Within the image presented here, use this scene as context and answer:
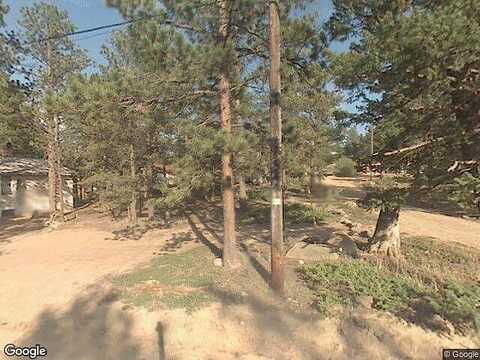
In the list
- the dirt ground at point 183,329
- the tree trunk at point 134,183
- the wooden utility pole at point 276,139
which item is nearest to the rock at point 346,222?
the wooden utility pole at point 276,139

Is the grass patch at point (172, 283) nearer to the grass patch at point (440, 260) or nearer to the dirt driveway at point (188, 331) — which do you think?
the dirt driveway at point (188, 331)

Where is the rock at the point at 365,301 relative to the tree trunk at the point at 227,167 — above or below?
below

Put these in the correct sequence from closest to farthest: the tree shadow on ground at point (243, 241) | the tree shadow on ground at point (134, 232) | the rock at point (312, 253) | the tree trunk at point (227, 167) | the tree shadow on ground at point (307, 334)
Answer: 1. the tree shadow on ground at point (307, 334)
2. the tree trunk at point (227, 167)
3. the tree shadow on ground at point (243, 241)
4. the rock at point (312, 253)
5. the tree shadow on ground at point (134, 232)

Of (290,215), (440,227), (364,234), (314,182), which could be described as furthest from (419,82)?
(440,227)

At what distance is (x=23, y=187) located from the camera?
65.2ft

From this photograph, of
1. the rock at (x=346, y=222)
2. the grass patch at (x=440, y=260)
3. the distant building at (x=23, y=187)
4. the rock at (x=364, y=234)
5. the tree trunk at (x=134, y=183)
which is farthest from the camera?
the distant building at (x=23, y=187)

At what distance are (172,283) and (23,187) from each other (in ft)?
60.4

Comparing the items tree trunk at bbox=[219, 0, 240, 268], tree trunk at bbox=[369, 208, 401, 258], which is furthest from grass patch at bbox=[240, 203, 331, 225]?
tree trunk at bbox=[219, 0, 240, 268]

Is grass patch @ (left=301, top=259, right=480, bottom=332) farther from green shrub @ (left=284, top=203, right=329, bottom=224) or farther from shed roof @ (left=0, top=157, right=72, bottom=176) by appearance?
shed roof @ (left=0, top=157, right=72, bottom=176)

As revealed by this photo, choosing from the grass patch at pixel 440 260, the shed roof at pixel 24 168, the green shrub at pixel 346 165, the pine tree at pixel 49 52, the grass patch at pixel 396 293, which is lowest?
the grass patch at pixel 440 260

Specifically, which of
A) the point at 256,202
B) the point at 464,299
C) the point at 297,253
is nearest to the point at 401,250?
the point at 297,253

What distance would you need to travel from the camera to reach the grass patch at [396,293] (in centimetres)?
461

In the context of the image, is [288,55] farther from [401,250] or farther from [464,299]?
[401,250]

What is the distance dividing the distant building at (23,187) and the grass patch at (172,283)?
1530 cm
